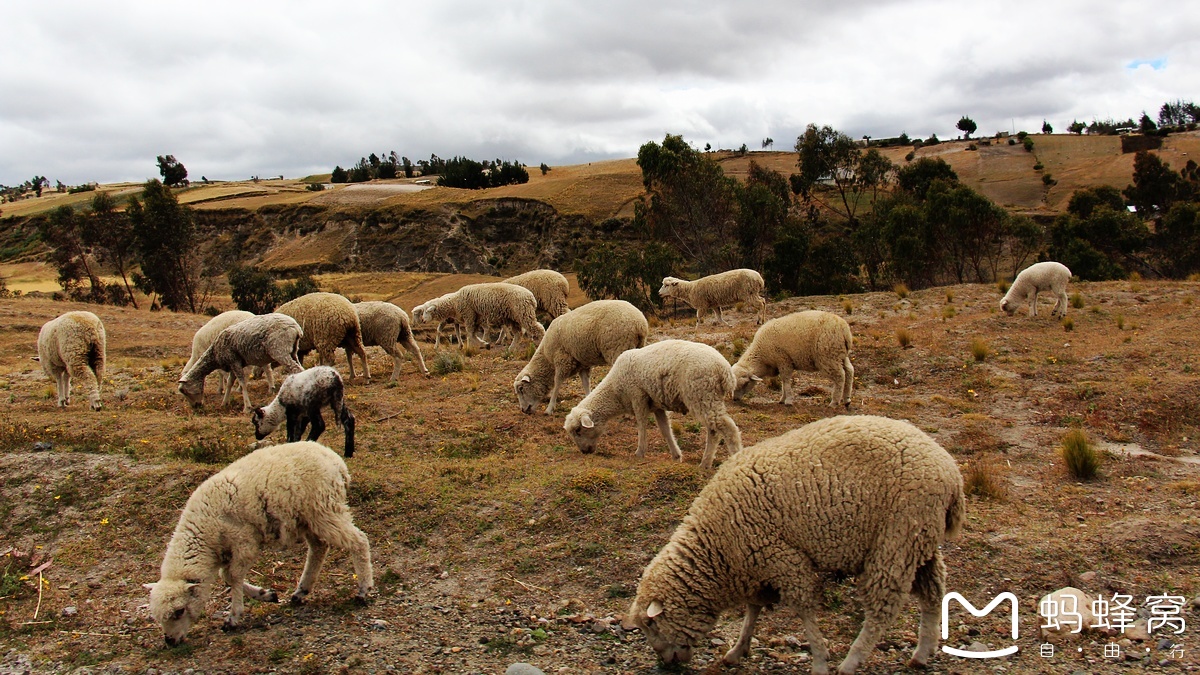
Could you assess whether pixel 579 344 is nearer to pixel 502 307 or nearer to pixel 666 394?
pixel 666 394

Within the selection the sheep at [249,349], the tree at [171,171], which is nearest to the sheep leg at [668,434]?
the sheep at [249,349]

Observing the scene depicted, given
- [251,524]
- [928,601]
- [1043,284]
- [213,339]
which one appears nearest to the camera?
[928,601]

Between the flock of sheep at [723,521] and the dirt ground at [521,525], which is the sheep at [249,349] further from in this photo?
the flock of sheep at [723,521]

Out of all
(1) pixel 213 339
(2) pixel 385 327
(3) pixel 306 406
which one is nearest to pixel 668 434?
(3) pixel 306 406

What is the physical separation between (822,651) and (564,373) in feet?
30.2

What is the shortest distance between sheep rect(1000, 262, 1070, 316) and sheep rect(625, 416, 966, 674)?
60.1 ft

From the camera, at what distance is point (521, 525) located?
9.12 meters

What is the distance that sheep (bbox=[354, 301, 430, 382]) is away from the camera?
17875 millimetres

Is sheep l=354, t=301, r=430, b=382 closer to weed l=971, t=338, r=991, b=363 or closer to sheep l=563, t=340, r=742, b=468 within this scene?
sheep l=563, t=340, r=742, b=468

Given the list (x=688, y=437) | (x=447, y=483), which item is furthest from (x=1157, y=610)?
(x=447, y=483)

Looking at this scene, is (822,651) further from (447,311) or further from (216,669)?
(447,311)

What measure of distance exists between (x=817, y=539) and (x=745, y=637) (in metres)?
1.24

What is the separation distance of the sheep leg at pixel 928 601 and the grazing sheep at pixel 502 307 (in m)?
15.4

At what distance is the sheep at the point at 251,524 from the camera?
6.99 meters
